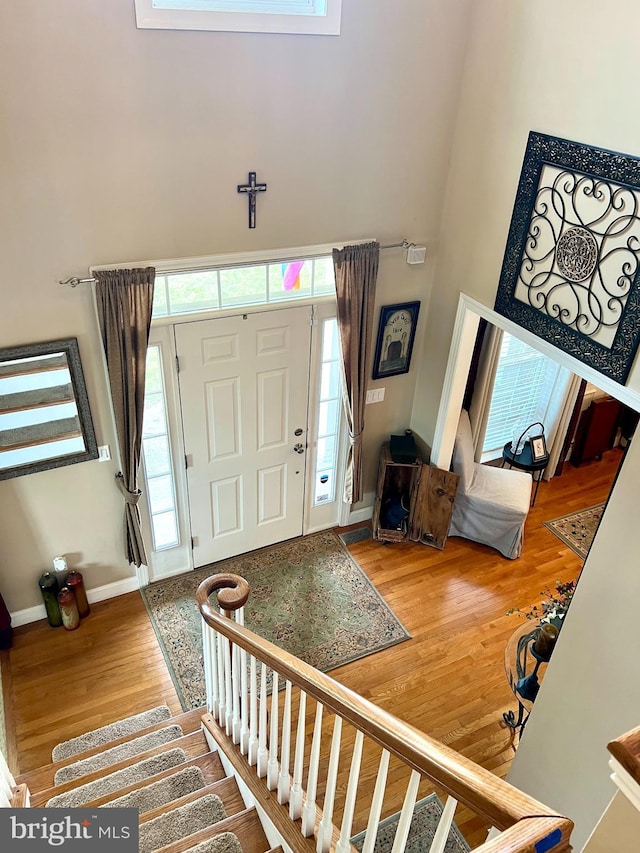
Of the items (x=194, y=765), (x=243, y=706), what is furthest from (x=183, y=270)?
(x=194, y=765)

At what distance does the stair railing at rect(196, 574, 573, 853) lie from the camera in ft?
3.97

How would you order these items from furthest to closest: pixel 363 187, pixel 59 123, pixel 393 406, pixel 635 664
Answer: pixel 393 406
pixel 363 187
pixel 59 123
pixel 635 664

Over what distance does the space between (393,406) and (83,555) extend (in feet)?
8.40

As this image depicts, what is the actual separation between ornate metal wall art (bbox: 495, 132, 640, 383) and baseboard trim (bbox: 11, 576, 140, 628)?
329 centimetres

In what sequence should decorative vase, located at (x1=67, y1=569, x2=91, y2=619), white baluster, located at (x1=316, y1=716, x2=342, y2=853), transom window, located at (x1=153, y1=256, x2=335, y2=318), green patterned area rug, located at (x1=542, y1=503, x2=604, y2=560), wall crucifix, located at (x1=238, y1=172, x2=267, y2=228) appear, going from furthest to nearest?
1. green patterned area rug, located at (x1=542, y1=503, x2=604, y2=560)
2. decorative vase, located at (x1=67, y1=569, x2=91, y2=619)
3. transom window, located at (x1=153, y1=256, x2=335, y2=318)
4. wall crucifix, located at (x1=238, y1=172, x2=267, y2=228)
5. white baluster, located at (x1=316, y1=716, x2=342, y2=853)

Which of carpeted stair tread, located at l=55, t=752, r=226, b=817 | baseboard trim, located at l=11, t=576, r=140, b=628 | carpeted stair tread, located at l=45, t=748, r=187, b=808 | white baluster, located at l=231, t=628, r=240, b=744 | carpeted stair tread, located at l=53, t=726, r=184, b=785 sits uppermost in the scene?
white baluster, located at l=231, t=628, r=240, b=744

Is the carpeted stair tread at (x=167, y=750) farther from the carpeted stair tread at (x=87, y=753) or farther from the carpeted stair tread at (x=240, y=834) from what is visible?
the carpeted stair tread at (x=240, y=834)

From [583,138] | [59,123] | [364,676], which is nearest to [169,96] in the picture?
[59,123]

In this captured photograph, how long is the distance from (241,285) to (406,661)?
2.77 m

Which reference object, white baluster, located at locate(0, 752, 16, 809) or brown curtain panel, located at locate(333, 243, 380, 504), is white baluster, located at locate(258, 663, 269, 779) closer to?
white baluster, located at locate(0, 752, 16, 809)

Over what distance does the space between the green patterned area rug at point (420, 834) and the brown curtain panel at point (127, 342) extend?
8.16 ft

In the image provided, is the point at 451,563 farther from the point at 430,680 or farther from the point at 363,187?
the point at 363,187

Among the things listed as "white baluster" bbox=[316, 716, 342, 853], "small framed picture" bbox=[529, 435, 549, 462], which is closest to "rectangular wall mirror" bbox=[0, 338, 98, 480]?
"white baluster" bbox=[316, 716, 342, 853]

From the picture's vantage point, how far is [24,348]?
3.47 metres
